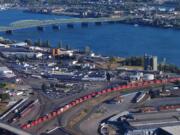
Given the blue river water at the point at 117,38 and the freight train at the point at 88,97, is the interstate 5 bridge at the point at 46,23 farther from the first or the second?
the freight train at the point at 88,97

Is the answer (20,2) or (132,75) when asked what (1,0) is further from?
(132,75)

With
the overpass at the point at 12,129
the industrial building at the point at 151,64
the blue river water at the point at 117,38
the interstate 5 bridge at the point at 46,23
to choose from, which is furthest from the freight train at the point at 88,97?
the interstate 5 bridge at the point at 46,23

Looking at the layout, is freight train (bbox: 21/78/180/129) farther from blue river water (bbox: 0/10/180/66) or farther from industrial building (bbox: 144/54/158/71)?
blue river water (bbox: 0/10/180/66)

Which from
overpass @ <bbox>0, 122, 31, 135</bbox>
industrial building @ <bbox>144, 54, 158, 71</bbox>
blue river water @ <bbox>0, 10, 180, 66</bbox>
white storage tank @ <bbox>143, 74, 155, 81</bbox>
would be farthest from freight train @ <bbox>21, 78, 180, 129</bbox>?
blue river water @ <bbox>0, 10, 180, 66</bbox>

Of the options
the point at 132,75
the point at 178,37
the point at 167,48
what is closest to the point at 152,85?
the point at 132,75

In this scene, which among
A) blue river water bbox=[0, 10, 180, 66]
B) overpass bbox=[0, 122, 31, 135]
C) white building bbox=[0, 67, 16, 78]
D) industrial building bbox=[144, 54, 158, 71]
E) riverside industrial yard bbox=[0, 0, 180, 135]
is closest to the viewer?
overpass bbox=[0, 122, 31, 135]

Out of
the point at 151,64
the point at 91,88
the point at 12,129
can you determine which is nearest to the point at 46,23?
the point at 151,64

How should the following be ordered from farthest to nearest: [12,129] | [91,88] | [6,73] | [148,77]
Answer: [6,73]
[148,77]
[91,88]
[12,129]

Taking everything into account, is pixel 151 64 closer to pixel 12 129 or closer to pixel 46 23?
pixel 12 129
